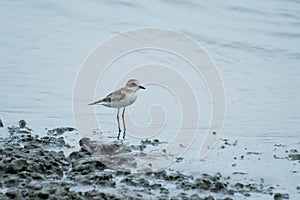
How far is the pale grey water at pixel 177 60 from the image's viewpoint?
10484 millimetres

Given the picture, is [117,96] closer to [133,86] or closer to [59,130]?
[133,86]

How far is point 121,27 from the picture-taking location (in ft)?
55.5

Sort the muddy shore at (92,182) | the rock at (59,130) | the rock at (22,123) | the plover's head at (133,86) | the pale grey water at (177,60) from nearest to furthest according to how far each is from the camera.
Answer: the muddy shore at (92,182) → the rock at (59,130) → the rock at (22,123) → the plover's head at (133,86) → the pale grey water at (177,60)

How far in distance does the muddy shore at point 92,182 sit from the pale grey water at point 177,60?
24.1 inches

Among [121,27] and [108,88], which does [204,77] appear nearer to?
[108,88]

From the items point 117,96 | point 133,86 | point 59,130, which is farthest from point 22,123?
point 133,86

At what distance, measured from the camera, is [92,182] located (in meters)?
7.30

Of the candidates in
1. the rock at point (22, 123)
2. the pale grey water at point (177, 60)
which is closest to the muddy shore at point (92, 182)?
the pale grey water at point (177, 60)

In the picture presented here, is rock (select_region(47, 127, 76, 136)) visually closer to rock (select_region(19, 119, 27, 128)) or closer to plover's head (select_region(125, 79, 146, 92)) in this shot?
rock (select_region(19, 119, 27, 128))

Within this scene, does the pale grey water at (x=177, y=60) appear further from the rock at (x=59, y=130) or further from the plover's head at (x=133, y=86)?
the plover's head at (x=133, y=86)

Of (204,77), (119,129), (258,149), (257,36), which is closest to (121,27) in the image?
(257,36)

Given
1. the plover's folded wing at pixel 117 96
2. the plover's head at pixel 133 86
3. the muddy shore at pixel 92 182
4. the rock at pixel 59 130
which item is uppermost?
the plover's head at pixel 133 86

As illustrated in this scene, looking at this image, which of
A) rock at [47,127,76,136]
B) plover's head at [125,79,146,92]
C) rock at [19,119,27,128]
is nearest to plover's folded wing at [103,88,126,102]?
plover's head at [125,79,146,92]

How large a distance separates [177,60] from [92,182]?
7.41 m
